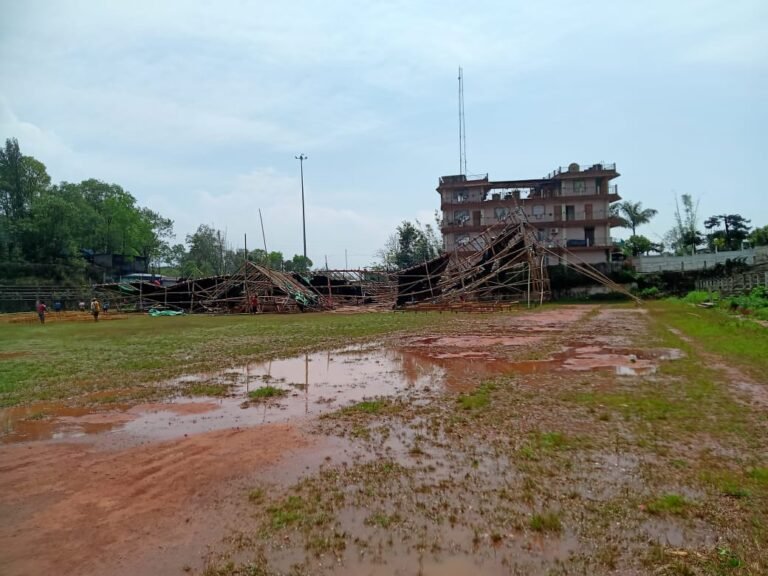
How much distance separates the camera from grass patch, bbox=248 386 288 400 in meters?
8.57

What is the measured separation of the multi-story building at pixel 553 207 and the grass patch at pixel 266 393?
1793 inches

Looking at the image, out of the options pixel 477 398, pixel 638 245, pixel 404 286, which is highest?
pixel 638 245

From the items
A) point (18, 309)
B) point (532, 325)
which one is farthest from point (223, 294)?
point (532, 325)

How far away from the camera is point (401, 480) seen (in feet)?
15.6

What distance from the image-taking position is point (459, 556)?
3.47 m

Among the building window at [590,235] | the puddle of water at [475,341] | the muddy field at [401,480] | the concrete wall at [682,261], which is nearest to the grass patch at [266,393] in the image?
the muddy field at [401,480]

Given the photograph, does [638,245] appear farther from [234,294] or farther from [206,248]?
[206,248]

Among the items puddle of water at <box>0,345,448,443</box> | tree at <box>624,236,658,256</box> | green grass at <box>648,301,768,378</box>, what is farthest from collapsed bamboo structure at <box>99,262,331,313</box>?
tree at <box>624,236,658,256</box>

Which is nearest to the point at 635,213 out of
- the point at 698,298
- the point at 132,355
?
the point at 698,298

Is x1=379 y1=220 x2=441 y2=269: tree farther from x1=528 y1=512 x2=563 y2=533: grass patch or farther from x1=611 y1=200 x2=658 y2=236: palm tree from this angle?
x1=528 y1=512 x2=563 y2=533: grass patch

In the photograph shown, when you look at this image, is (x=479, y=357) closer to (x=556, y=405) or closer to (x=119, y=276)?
(x=556, y=405)

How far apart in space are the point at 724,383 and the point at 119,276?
214 ft

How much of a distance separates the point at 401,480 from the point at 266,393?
4.62 m

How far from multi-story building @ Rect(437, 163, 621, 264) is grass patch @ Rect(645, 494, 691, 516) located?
4948 cm
